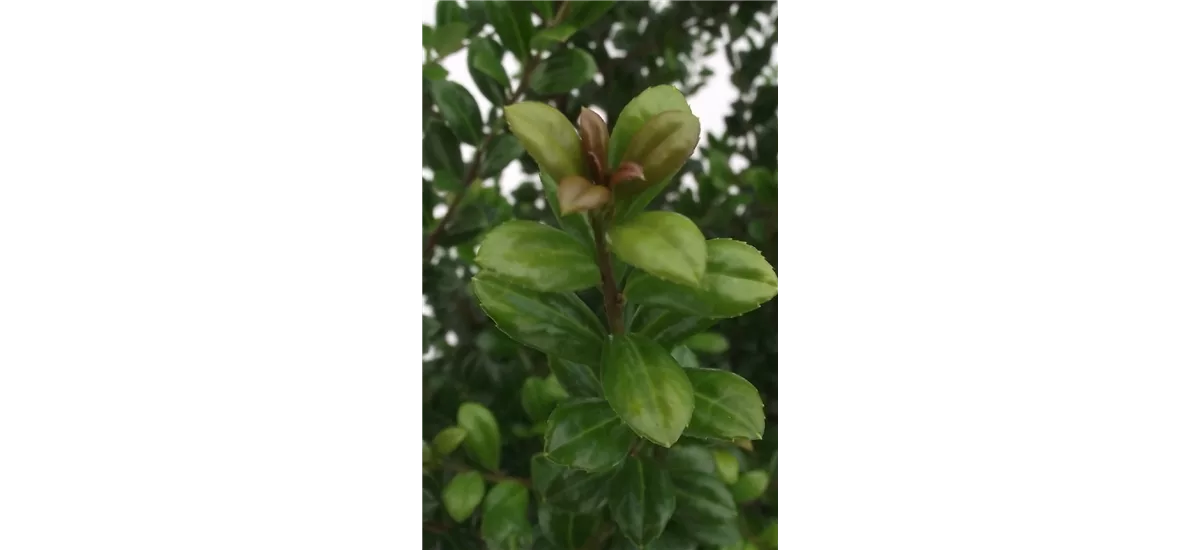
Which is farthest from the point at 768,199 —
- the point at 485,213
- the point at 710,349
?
the point at 485,213

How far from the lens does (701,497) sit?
0.51m

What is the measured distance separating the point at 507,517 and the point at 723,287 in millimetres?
256

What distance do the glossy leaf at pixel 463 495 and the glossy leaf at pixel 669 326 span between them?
Answer: 0.63 ft

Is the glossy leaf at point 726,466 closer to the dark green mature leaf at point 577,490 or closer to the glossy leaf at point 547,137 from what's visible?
the dark green mature leaf at point 577,490

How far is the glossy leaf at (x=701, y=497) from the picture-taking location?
51cm

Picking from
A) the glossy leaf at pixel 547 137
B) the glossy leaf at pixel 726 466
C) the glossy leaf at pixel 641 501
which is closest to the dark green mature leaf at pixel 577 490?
the glossy leaf at pixel 641 501

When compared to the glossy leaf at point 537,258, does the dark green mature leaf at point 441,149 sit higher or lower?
higher

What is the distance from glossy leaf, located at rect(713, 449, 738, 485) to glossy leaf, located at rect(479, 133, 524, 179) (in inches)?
11.1

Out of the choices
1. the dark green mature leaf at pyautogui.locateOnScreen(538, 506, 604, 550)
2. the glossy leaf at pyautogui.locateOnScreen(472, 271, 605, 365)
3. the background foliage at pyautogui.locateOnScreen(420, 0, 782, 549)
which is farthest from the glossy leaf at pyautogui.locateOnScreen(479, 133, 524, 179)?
the dark green mature leaf at pyautogui.locateOnScreen(538, 506, 604, 550)

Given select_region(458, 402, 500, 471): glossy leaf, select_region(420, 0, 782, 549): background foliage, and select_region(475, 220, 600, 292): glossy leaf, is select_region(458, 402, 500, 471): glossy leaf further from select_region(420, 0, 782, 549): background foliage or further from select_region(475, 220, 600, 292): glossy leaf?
select_region(475, 220, 600, 292): glossy leaf

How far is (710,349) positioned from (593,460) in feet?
0.75

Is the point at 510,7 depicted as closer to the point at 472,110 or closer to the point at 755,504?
the point at 472,110

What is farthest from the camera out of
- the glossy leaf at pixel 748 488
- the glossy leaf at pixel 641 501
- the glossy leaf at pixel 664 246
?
the glossy leaf at pixel 748 488

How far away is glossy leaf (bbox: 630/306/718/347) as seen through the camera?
0.46 meters
